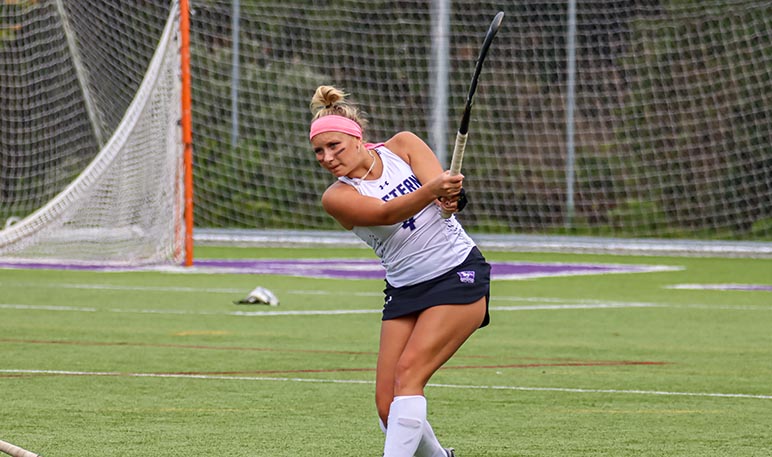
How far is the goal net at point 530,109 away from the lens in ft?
89.4

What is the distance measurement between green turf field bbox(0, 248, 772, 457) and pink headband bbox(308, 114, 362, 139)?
5.21 ft

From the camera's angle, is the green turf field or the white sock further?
the green turf field

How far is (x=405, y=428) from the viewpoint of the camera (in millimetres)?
6172

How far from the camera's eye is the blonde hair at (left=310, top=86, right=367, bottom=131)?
21.7ft

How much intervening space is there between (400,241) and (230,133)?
21.4 m

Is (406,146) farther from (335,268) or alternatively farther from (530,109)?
(530,109)

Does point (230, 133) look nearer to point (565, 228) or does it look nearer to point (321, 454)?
point (565, 228)

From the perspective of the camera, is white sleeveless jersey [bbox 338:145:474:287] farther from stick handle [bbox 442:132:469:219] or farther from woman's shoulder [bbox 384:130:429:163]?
stick handle [bbox 442:132:469:219]

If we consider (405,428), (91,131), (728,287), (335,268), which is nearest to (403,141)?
(405,428)

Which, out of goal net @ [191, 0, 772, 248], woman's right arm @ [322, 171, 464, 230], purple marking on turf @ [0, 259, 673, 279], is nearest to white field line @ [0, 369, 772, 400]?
woman's right arm @ [322, 171, 464, 230]

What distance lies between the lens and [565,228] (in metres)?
28.2

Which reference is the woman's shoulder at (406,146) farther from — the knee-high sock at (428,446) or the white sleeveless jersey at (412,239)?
the knee-high sock at (428,446)

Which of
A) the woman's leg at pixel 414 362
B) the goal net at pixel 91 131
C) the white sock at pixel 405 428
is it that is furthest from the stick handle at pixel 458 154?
the goal net at pixel 91 131

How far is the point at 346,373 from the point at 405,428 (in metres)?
4.15
